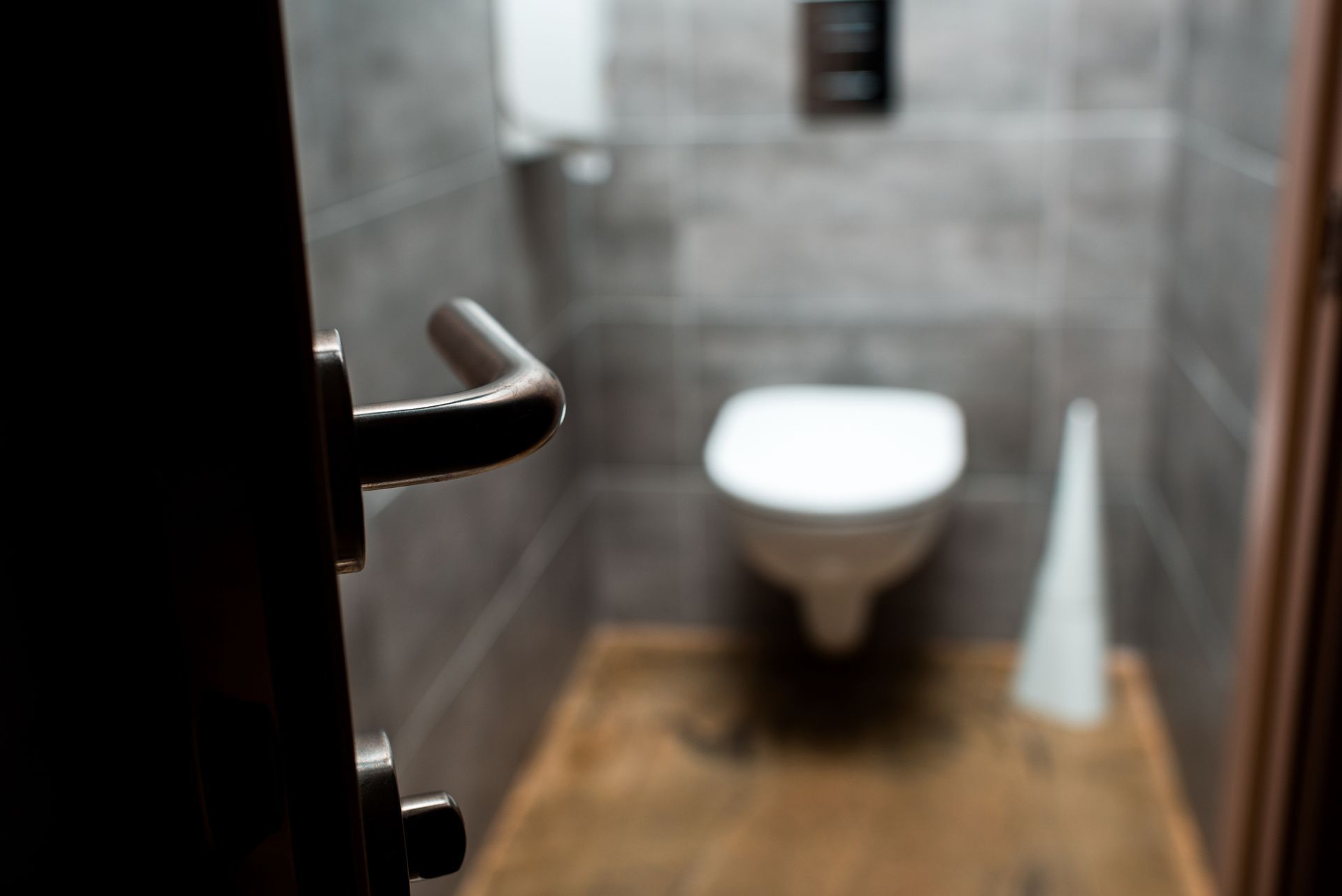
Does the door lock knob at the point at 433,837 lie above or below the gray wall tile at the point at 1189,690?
above

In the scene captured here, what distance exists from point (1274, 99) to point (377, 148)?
0.97 m

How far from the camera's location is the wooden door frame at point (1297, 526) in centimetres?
121

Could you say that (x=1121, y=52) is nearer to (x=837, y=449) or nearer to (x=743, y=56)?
(x=743, y=56)

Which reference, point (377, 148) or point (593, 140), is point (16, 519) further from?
point (593, 140)

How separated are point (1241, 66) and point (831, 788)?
1.13m

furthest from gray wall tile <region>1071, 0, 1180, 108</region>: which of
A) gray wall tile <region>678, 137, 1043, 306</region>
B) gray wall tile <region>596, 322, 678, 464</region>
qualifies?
gray wall tile <region>596, 322, 678, 464</region>

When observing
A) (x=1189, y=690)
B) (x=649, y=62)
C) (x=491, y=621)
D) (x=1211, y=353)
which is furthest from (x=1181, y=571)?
(x=649, y=62)

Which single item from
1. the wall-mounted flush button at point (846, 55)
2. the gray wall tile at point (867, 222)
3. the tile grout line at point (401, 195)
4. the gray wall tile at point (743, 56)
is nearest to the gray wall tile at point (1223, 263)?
the gray wall tile at point (867, 222)

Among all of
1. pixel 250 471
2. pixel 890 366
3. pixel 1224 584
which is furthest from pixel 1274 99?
pixel 250 471

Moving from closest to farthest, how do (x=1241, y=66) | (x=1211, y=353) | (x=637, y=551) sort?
(x=1241, y=66)
(x=1211, y=353)
(x=637, y=551)

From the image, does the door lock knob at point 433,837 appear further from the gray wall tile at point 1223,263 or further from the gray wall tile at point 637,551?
the gray wall tile at point 637,551

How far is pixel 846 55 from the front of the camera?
1954 millimetres

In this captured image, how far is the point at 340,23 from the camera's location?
3.84ft

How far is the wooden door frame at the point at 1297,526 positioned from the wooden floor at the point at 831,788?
293 mm
